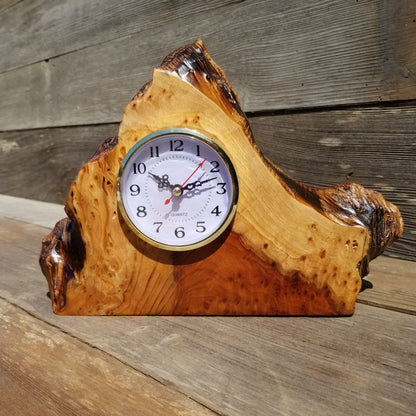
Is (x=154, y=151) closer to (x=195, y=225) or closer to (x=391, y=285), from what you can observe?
(x=195, y=225)

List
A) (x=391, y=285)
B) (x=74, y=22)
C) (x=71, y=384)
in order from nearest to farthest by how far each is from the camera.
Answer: (x=71, y=384) → (x=391, y=285) → (x=74, y=22)

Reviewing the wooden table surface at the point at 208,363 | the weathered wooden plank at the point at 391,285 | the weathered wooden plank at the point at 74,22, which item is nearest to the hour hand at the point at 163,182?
the wooden table surface at the point at 208,363

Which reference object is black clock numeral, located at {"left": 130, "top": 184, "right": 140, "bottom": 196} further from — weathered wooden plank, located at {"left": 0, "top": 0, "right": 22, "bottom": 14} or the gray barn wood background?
weathered wooden plank, located at {"left": 0, "top": 0, "right": 22, "bottom": 14}

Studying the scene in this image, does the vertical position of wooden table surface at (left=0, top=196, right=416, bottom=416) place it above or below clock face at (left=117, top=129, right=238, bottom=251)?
below

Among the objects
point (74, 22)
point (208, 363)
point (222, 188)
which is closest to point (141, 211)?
point (222, 188)

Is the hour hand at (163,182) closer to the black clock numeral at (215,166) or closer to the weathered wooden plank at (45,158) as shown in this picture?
the black clock numeral at (215,166)

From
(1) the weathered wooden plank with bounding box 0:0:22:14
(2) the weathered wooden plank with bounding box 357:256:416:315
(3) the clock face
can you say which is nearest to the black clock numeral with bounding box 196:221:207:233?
(3) the clock face
